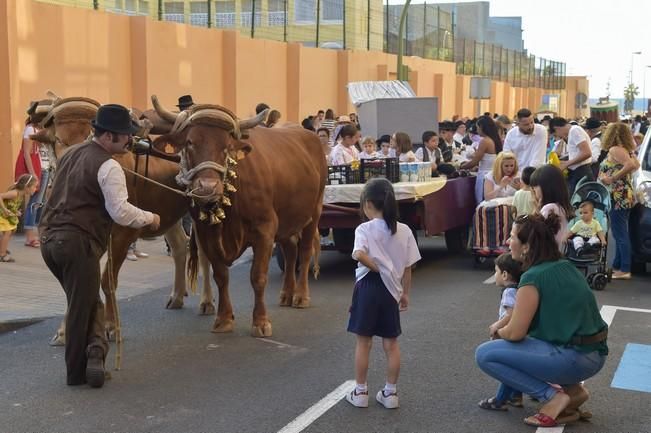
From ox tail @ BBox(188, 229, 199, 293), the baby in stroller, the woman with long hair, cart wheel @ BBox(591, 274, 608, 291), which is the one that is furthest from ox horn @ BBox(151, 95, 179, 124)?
the woman with long hair

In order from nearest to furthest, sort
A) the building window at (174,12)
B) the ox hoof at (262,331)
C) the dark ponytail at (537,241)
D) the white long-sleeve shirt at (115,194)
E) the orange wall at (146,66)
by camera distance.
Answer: the dark ponytail at (537,241) < the white long-sleeve shirt at (115,194) < the ox hoof at (262,331) < the orange wall at (146,66) < the building window at (174,12)

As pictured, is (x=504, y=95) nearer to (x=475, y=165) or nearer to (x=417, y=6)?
(x=417, y=6)

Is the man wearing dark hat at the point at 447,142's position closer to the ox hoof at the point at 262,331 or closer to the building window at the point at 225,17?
the building window at the point at 225,17

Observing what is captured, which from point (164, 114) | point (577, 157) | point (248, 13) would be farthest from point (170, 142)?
point (248, 13)

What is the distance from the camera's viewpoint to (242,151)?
8.18 meters

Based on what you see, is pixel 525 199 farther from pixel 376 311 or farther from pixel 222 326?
pixel 376 311

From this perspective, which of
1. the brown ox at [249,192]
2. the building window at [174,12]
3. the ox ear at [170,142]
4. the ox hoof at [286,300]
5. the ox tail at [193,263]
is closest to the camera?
the brown ox at [249,192]

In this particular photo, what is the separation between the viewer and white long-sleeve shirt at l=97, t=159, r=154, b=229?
6547 mm

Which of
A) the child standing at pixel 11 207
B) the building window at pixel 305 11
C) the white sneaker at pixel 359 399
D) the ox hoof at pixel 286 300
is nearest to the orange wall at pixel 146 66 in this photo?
the building window at pixel 305 11

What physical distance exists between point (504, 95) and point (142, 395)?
45878 millimetres

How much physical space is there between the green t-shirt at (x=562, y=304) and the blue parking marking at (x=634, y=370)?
122 centimetres

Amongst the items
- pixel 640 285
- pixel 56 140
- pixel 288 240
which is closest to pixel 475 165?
pixel 640 285

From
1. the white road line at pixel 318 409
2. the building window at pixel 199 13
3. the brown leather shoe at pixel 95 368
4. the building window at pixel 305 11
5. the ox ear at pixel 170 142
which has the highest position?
the building window at pixel 305 11

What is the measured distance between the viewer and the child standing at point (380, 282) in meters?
6.22
